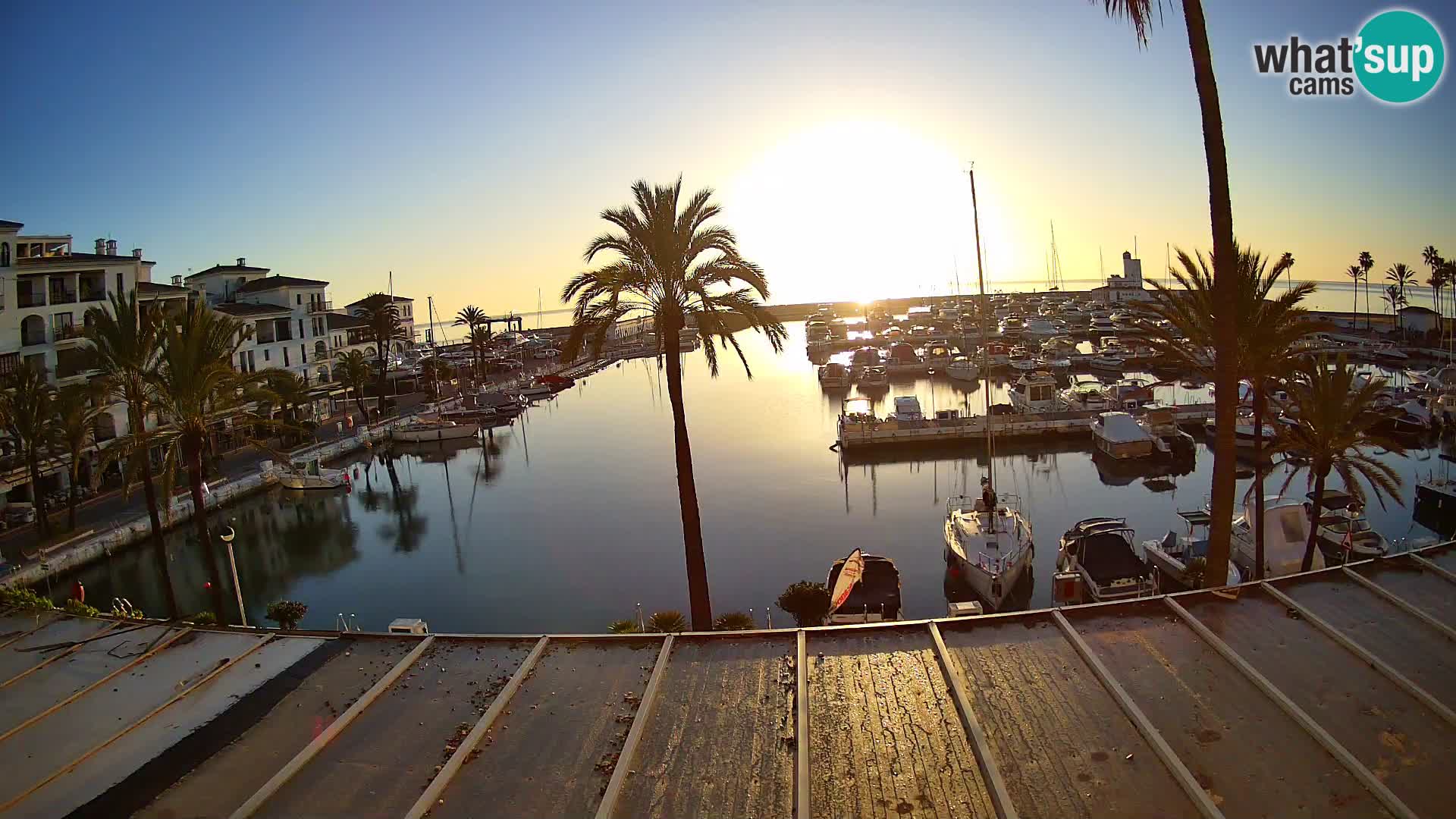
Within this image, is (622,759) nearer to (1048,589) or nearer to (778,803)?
(778,803)

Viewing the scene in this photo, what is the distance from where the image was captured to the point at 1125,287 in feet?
420

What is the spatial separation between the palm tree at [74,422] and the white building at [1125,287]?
371 ft

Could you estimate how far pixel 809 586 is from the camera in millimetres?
18281

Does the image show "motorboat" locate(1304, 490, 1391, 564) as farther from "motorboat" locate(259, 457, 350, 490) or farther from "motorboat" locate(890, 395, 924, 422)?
"motorboat" locate(259, 457, 350, 490)

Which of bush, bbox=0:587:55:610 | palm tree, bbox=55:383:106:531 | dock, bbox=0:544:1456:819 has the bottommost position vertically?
dock, bbox=0:544:1456:819

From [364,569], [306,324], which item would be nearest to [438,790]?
[364,569]

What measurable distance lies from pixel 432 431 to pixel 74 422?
27.2 m

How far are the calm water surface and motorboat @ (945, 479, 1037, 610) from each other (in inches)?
37.0

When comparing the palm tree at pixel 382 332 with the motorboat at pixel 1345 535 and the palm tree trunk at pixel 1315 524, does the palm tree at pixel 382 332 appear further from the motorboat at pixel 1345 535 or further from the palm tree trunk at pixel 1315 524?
the palm tree trunk at pixel 1315 524

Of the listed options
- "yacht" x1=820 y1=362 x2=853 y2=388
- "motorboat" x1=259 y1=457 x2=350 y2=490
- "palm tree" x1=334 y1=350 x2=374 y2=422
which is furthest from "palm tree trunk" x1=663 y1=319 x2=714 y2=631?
"yacht" x1=820 y1=362 x2=853 y2=388

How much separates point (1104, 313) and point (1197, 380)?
147 feet

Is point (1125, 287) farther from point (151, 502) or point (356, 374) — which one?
point (151, 502)

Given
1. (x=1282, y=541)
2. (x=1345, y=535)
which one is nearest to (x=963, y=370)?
(x=1345, y=535)

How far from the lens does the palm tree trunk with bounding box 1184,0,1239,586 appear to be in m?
11.0
